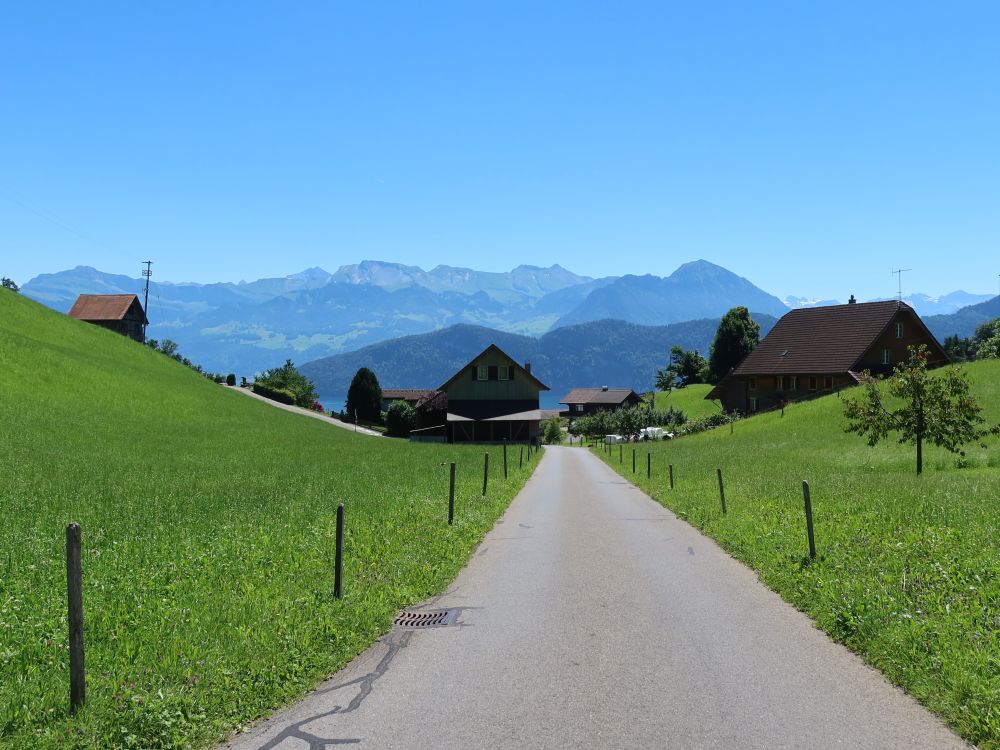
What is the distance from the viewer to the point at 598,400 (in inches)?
6452

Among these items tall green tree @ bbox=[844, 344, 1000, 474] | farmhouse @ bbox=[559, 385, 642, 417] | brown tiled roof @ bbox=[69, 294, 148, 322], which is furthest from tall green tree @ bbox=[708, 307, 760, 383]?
brown tiled roof @ bbox=[69, 294, 148, 322]

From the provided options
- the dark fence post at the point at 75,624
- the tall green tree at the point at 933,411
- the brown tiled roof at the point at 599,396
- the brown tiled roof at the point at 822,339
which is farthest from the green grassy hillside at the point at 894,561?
the brown tiled roof at the point at 599,396

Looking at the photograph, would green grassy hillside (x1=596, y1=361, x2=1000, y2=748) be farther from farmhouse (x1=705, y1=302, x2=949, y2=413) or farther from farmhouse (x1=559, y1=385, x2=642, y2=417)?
farmhouse (x1=559, y1=385, x2=642, y2=417)

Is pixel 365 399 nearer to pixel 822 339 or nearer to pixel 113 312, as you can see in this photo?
pixel 113 312

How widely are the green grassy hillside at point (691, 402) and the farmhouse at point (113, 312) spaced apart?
81681 mm

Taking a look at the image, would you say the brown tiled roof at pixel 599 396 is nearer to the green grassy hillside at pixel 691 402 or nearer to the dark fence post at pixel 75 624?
the green grassy hillside at pixel 691 402

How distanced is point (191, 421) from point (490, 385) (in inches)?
1350

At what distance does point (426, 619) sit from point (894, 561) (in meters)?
7.22

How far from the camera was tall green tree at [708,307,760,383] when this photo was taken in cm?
12269

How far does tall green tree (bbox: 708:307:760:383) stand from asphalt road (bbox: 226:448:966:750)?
4550 inches

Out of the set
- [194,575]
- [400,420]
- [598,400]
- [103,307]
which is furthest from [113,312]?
[194,575]

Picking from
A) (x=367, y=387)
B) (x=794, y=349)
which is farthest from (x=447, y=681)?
(x=367, y=387)

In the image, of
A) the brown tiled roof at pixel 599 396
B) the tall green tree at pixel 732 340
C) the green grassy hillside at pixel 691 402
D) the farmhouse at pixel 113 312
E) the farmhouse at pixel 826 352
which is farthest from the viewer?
the brown tiled roof at pixel 599 396

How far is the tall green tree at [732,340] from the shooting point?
403 ft
